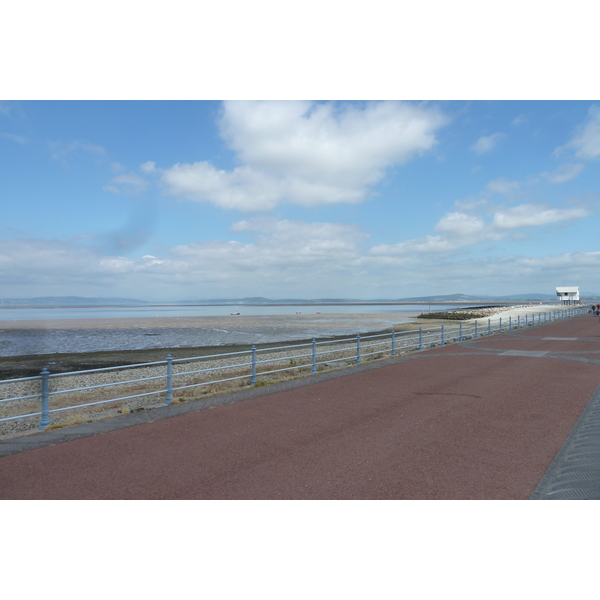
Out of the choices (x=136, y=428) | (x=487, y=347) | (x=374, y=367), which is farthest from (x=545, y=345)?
(x=136, y=428)

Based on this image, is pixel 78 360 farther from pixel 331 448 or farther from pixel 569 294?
pixel 569 294

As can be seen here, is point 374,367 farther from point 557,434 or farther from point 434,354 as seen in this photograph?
point 557,434

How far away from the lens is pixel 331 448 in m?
5.82

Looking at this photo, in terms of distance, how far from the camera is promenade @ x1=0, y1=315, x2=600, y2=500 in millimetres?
4598

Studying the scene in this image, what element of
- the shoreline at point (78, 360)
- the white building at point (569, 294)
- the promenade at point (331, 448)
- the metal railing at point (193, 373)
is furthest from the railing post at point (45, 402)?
the white building at point (569, 294)

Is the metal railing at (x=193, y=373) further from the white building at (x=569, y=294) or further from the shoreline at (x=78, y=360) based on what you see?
the white building at (x=569, y=294)

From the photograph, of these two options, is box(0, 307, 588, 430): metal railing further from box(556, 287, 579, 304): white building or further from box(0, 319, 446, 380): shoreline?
box(556, 287, 579, 304): white building

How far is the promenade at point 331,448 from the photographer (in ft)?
15.1

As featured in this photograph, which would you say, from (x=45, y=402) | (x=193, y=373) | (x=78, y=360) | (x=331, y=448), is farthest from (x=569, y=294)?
(x=45, y=402)

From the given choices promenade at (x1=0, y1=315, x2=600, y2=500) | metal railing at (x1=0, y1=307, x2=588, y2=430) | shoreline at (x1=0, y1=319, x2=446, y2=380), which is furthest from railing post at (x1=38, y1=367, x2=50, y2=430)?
Result: shoreline at (x1=0, y1=319, x2=446, y2=380)

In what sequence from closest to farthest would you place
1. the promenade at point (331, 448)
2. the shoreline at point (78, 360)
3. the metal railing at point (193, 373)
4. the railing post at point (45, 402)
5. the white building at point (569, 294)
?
the promenade at point (331, 448)
the railing post at point (45, 402)
the metal railing at point (193, 373)
the shoreline at point (78, 360)
the white building at point (569, 294)

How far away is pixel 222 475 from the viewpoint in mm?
4961

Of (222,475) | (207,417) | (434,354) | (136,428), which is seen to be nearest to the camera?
(222,475)

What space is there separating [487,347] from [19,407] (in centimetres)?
1830
